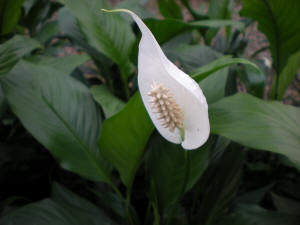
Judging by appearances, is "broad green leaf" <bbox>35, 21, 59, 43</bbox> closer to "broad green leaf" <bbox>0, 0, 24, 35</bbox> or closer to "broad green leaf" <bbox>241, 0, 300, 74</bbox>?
"broad green leaf" <bbox>0, 0, 24, 35</bbox>

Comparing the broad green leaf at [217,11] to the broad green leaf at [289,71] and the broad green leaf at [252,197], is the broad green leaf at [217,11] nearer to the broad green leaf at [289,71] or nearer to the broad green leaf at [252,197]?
the broad green leaf at [289,71]

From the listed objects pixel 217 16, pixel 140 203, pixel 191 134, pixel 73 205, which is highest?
pixel 191 134

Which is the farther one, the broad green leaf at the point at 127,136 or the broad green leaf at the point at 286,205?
the broad green leaf at the point at 286,205

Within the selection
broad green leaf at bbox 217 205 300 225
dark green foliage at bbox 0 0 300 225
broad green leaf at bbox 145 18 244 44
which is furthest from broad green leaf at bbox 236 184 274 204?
broad green leaf at bbox 145 18 244 44

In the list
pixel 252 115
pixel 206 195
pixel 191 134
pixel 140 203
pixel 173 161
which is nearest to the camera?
pixel 191 134


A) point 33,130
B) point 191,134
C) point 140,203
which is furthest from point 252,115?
point 140,203

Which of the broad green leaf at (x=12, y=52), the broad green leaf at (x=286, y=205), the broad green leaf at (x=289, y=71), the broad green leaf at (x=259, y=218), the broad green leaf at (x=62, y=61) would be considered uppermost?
the broad green leaf at (x=12, y=52)

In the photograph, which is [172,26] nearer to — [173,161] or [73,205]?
[173,161]

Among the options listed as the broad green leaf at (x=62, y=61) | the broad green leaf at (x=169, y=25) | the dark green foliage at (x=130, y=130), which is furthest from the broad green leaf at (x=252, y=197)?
the broad green leaf at (x=62, y=61)
